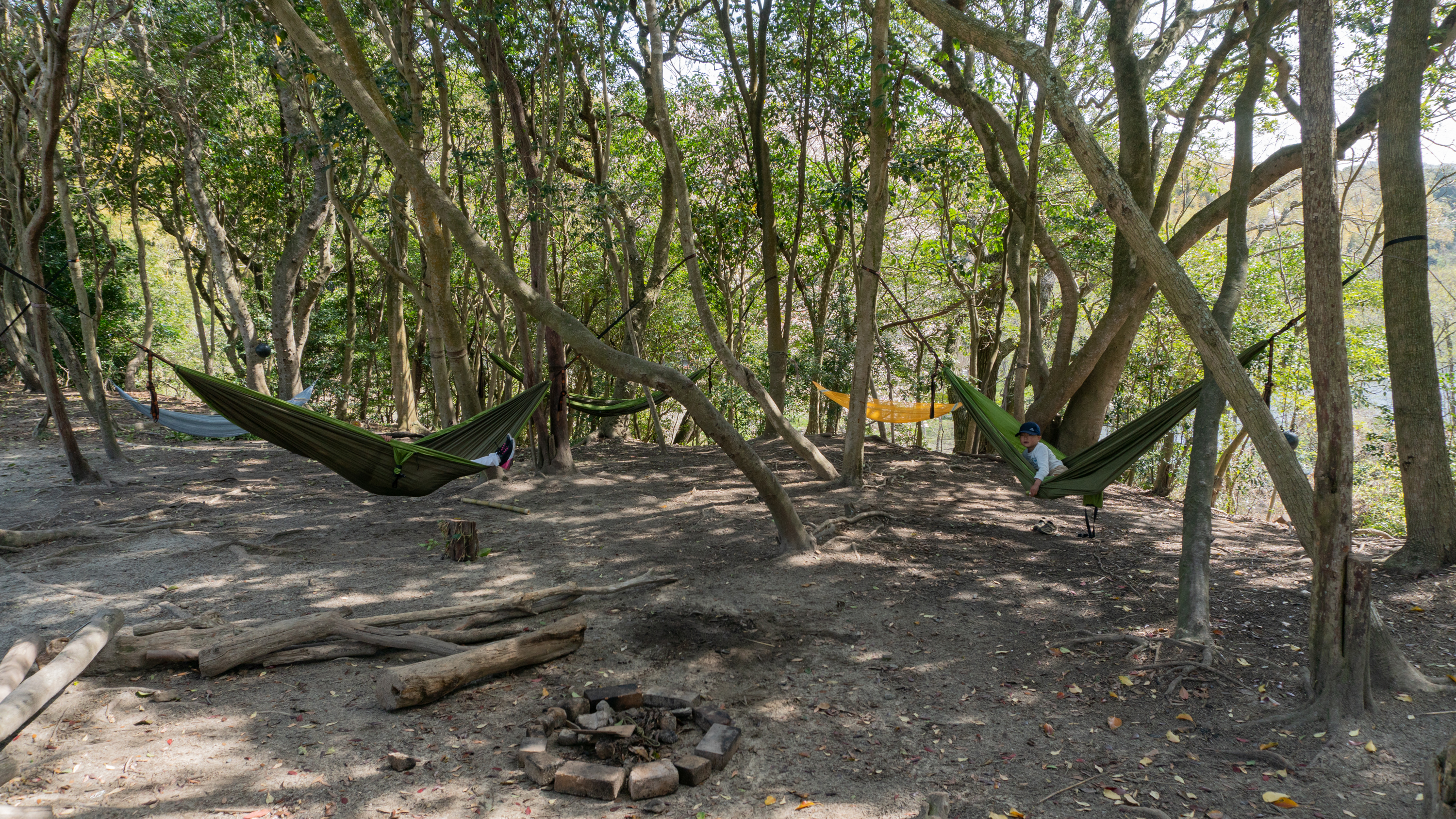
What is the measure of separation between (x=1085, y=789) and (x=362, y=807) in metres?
1.87

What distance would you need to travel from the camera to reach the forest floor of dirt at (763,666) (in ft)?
6.46

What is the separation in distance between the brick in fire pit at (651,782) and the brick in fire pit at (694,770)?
3 centimetres

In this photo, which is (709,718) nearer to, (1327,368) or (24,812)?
(24,812)

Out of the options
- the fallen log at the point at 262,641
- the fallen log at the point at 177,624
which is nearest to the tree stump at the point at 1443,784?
the fallen log at the point at 262,641

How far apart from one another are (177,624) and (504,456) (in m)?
2.86

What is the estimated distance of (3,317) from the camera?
23.0ft

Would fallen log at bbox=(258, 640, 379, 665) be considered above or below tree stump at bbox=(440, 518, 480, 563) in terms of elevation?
below

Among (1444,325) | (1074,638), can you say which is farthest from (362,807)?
(1444,325)

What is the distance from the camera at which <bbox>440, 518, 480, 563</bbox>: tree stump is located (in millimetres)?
3967

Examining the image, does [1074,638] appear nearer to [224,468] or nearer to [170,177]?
[224,468]

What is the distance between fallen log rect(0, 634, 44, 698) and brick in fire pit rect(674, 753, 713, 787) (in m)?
1.80

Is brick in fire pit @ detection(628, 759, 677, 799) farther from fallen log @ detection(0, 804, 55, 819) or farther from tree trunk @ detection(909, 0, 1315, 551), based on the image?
tree trunk @ detection(909, 0, 1315, 551)

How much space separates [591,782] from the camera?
6.45 ft

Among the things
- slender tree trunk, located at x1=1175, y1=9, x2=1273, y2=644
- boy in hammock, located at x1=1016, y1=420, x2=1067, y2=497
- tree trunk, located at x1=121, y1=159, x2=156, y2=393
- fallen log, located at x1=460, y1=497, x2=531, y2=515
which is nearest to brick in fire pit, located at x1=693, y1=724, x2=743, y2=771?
slender tree trunk, located at x1=1175, y1=9, x2=1273, y2=644
